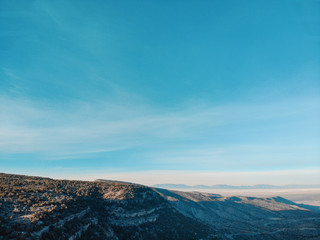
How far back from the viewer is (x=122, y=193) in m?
71.2

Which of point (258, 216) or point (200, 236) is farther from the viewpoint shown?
point (258, 216)

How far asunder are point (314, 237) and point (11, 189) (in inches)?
5217

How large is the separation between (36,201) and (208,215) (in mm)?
143240

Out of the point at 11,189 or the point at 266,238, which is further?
the point at 266,238

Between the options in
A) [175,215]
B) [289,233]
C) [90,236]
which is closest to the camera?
[90,236]

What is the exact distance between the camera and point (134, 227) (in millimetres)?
58594

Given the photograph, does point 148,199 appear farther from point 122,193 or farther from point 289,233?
point 289,233

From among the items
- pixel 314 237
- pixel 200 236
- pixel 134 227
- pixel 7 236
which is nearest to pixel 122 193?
pixel 134 227

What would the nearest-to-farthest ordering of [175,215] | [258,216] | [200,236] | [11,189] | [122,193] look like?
[11,189] → [122,193] → [200,236] → [175,215] → [258,216]

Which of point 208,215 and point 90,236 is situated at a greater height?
point 90,236

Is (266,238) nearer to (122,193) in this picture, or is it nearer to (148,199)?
(148,199)

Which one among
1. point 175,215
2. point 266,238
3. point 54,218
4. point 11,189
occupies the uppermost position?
point 11,189

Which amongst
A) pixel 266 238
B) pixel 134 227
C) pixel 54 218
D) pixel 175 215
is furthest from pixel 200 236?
pixel 54 218

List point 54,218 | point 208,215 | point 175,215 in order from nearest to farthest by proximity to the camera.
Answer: point 54,218
point 175,215
point 208,215
